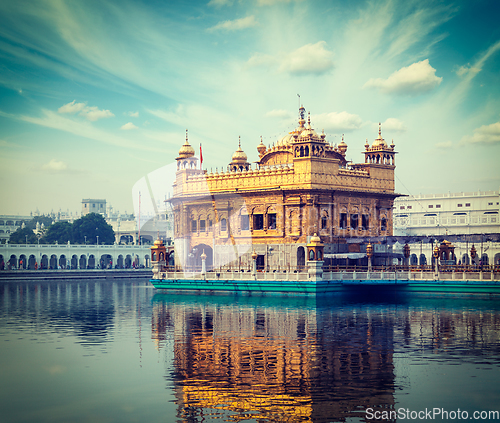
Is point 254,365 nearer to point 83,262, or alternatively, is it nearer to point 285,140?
point 285,140

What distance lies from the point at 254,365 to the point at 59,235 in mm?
90711

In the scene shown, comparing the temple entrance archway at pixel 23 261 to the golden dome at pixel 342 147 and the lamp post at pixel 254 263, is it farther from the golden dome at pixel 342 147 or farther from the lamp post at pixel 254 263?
the lamp post at pixel 254 263

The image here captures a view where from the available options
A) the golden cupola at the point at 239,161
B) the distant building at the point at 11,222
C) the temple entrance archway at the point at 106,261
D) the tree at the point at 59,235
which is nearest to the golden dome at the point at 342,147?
the golden cupola at the point at 239,161

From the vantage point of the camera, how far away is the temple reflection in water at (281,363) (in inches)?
628

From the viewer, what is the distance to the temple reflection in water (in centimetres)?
1595

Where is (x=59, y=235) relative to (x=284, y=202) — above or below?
below

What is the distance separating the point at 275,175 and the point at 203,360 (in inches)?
1175

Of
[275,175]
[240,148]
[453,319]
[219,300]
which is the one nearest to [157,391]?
[453,319]

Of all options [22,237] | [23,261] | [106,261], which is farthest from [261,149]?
[22,237]

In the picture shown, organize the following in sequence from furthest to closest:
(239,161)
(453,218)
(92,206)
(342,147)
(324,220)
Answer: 1. (92,206)
2. (453,218)
3. (239,161)
4. (342,147)
5. (324,220)

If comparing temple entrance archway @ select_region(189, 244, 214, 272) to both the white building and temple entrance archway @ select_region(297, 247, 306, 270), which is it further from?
the white building

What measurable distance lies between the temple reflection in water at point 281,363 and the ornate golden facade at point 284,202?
1359 centimetres

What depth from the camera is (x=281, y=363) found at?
21047 mm

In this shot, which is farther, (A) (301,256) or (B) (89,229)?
(B) (89,229)
